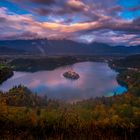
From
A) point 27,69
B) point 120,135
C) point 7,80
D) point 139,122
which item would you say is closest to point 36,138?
point 120,135

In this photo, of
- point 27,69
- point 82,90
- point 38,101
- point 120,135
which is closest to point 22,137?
point 120,135

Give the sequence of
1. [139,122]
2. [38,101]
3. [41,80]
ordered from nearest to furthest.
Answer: [139,122]
[38,101]
[41,80]

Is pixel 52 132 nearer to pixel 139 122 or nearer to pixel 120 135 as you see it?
pixel 120 135

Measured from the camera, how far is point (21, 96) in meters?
73.6

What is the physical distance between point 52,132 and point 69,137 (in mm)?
855

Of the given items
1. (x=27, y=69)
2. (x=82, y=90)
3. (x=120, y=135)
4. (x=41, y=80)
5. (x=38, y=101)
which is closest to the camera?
(x=120, y=135)

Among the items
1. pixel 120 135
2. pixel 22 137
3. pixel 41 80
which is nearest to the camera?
pixel 22 137

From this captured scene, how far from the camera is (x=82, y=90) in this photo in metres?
104

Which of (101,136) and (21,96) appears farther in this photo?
(21,96)

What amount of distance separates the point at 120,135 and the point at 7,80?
114 metres

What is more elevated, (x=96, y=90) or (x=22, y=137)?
(x=22, y=137)

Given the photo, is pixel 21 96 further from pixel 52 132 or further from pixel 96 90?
pixel 52 132

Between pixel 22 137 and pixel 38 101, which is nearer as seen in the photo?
pixel 22 137

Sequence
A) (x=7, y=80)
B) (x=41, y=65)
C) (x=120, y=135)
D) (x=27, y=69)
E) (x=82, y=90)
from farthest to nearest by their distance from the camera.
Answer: (x=41, y=65)
(x=27, y=69)
(x=7, y=80)
(x=82, y=90)
(x=120, y=135)
